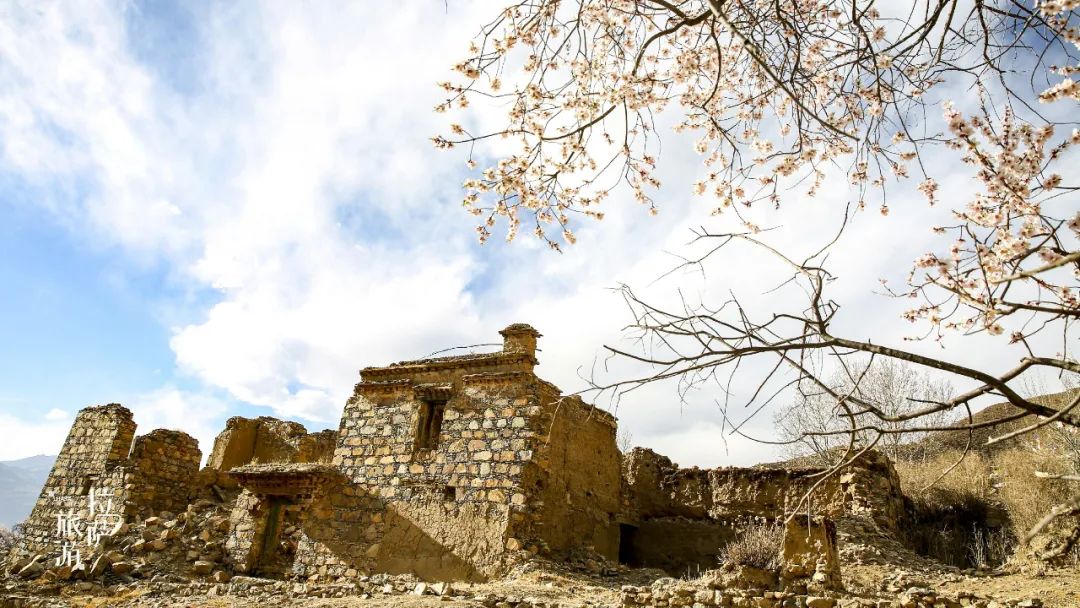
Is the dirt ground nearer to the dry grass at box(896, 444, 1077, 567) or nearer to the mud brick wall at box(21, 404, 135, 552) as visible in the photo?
the dry grass at box(896, 444, 1077, 567)

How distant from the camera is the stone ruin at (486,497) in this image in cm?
993

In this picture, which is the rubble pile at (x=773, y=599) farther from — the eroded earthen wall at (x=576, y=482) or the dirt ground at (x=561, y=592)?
the eroded earthen wall at (x=576, y=482)

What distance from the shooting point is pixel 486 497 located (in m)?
10.1

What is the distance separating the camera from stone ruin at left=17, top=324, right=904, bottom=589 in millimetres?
9930

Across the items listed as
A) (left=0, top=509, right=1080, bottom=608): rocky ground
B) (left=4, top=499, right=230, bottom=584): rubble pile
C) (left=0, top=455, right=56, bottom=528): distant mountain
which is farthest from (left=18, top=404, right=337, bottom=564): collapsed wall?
(left=0, top=455, right=56, bottom=528): distant mountain

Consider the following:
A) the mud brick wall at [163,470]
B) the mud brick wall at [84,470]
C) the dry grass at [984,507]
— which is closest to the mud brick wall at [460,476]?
the dry grass at [984,507]

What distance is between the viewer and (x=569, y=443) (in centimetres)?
1143

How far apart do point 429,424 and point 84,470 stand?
12.3m

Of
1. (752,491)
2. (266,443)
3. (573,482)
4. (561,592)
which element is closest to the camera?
(561,592)

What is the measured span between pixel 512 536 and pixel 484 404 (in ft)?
7.58

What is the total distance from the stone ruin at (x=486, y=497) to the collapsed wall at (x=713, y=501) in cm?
3

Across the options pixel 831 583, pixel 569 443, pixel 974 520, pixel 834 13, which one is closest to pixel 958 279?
pixel 834 13

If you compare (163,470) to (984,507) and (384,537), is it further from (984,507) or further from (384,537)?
(984,507)

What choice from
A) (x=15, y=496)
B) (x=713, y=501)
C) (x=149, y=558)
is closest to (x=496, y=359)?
(x=713, y=501)
